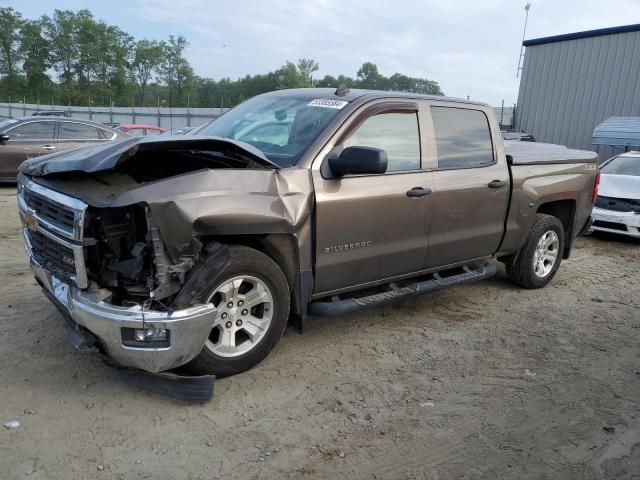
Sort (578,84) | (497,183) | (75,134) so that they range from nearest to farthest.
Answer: (497,183) → (75,134) → (578,84)

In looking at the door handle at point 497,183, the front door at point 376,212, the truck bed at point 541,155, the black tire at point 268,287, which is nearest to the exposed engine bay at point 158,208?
the black tire at point 268,287

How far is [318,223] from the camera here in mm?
3611

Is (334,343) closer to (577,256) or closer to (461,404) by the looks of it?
(461,404)

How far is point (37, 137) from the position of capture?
1075 cm

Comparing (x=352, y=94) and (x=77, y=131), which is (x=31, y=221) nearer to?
(x=352, y=94)

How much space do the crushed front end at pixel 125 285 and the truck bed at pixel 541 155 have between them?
11.6 ft

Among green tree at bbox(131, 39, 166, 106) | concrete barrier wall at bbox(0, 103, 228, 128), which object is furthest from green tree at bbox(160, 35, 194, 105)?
concrete barrier wall at bbox(0, 103, 228, 128)

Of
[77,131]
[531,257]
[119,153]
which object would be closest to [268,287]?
[119,153]

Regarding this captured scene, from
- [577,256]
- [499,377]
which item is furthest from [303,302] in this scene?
[577,256]

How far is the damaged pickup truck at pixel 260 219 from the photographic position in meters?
3.00

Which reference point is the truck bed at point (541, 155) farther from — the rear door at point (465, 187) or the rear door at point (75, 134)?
the rear door at point (75, 134)

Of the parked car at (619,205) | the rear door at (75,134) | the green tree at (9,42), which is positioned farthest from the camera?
the green tree at (9,42)

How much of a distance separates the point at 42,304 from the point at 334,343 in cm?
252

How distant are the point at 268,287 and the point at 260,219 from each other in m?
0.46
